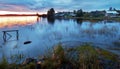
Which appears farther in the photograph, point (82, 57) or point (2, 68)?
point (82, 57)

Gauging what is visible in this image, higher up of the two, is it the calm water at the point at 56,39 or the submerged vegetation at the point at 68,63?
the submerged vegetation at the point at 68,63

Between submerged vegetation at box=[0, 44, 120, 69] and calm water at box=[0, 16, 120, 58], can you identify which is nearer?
submerged vegetation at box=[0, 44, 120, 69]

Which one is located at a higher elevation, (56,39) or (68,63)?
(68,63)

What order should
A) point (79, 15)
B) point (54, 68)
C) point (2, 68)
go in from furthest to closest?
point (79, 15) → point (54, 68) → point (2, 68)

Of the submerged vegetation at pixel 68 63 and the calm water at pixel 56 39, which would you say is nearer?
the submerged vegetation at pixel 68 63

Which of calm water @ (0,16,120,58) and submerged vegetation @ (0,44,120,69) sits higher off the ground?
submerged vegetation @ (0,44,120,69)

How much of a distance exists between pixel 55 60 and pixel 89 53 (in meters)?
2.73

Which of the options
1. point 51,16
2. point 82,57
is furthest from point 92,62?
point 51,16

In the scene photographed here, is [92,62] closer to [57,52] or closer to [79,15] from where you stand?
[57,52]

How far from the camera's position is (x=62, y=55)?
14547 mm

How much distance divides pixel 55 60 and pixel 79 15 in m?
163

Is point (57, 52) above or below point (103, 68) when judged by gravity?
above

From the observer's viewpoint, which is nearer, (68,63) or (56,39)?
(68,63)

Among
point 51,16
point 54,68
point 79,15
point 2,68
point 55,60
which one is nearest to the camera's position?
point 2,68
